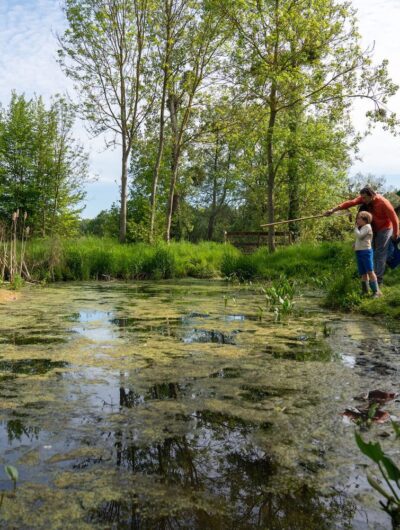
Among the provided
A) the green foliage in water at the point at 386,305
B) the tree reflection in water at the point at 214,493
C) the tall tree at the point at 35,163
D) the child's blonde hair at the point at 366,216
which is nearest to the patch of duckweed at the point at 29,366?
the tree reflection in water at the point at 214,493

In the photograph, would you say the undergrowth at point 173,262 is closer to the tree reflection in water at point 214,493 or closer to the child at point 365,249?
the child at point 365,249

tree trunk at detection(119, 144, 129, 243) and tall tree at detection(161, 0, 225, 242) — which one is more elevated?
tall tree at detection(161, 0, 225, 242)

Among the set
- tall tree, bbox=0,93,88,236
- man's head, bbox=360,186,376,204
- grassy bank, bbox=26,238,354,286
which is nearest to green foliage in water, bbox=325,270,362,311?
man's head, bbox=360,186,376,204

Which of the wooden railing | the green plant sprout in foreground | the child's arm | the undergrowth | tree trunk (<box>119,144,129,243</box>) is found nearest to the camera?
the green plant sprout in foreground

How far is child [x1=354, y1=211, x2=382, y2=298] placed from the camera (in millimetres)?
7168

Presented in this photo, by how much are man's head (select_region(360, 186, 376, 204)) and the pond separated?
101 inches

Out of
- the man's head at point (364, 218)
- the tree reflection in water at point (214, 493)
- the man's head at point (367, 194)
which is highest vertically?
the man's head at point (367, 194)

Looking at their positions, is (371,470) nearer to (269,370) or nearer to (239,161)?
(269,370)

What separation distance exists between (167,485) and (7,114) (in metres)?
29.4

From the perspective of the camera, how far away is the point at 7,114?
28.1 metres

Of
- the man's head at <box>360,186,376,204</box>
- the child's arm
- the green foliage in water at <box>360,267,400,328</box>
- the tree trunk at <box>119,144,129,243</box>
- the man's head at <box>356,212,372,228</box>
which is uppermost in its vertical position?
the tree trunk at <box>119,144,129,243</box>

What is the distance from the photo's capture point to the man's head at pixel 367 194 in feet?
24.2

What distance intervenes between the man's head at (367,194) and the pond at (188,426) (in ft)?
8.40

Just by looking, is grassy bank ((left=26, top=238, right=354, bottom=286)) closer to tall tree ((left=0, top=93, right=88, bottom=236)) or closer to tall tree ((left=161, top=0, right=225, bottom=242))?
tall tree ((left=161, top=0, right=225, bottom=242))
